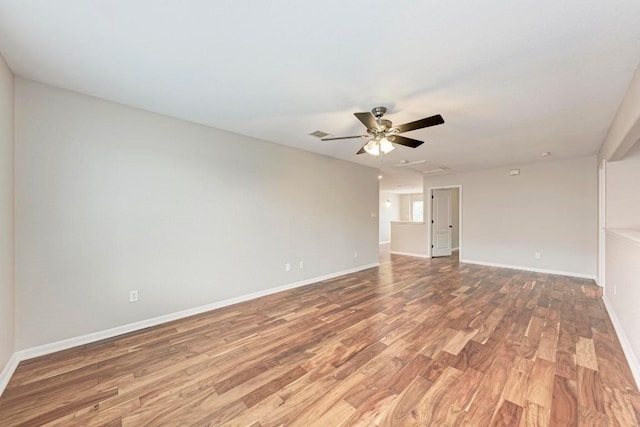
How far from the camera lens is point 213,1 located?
1.46m

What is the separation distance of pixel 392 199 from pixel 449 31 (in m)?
11.6

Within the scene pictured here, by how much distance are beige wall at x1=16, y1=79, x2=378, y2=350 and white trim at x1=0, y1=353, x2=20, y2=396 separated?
0.14 metres

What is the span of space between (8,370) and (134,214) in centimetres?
154

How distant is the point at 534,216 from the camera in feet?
18.6

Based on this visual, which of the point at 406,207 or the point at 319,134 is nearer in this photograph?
the point at 319,134

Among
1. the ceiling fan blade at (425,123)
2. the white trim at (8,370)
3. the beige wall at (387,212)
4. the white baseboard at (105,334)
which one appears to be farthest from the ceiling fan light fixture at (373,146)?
the beige wall at (387,212)

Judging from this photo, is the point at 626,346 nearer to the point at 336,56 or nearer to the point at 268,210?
the point at 336,56

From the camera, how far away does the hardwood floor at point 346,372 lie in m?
1.66

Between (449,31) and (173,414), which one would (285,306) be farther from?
(449,31)

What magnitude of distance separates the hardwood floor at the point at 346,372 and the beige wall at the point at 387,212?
854cm

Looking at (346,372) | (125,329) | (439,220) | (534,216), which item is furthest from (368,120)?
(439,220)

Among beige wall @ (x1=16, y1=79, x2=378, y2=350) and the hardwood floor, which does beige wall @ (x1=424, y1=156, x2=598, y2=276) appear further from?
beige wall @ (x1=16, y1=79, x2=378, y2=350)

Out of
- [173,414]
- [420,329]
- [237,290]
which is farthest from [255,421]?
[237,290]

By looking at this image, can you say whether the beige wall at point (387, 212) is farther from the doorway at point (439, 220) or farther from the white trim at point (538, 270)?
the white trim at point (538, 270)
